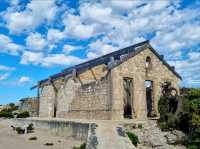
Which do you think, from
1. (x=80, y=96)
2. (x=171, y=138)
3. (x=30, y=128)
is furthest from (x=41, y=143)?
(x=80, y=96)

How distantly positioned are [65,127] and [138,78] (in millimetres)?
7837

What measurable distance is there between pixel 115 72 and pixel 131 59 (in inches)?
81.2

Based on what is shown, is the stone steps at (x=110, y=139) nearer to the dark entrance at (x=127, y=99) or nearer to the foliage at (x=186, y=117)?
the foliage at (x=186, y=117)

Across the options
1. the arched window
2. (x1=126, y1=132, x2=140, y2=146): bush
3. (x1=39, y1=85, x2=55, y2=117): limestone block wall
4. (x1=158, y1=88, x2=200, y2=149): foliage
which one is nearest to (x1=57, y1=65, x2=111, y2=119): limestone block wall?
(x1=39, y1=85, x2=55, y2=117): limestone block wall

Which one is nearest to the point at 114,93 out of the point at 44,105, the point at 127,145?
the point at 127,145

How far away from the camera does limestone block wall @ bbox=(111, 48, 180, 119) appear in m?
24.1

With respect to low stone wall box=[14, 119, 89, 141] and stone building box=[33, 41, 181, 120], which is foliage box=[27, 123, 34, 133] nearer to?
low stone wall box=[14, 119, 89, 141]

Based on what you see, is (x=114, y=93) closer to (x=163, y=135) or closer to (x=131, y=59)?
(x=131, y=59)

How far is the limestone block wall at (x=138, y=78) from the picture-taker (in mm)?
24078

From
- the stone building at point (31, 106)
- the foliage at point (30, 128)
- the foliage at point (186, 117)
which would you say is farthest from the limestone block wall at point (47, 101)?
the foliage at point (186, 117)

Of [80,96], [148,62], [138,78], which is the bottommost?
[80,96]

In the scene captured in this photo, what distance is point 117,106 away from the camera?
2397 centimetres

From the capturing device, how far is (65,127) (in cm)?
2094

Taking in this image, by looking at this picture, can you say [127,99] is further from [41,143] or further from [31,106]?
[31,106]
